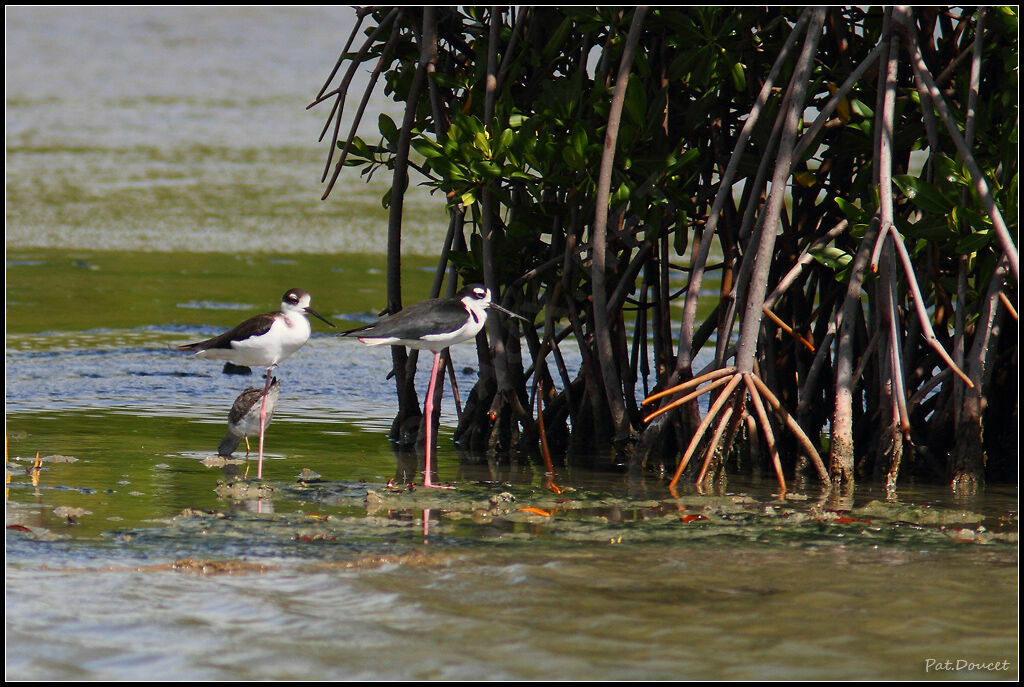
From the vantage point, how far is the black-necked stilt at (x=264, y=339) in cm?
624

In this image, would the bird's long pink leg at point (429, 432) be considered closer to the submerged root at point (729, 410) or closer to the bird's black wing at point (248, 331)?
the bird's black wing at point (248, 331)

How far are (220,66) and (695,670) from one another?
31.4 m

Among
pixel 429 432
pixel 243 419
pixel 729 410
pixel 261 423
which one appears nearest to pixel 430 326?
pixel 429 432

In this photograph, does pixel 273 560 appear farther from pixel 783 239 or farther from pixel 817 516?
pixel 783 239

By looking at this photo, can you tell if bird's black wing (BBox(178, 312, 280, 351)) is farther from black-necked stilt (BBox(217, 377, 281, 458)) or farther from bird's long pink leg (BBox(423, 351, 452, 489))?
bird's long pink leg (BBox(423, 351, 452, 489))

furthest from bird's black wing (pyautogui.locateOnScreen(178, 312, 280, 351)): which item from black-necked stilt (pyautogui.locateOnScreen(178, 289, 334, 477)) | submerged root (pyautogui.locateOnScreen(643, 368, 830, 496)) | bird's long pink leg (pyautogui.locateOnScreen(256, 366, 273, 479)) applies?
submerged root (pyautogui.locateOnScreen(643, 368, 830, 496))

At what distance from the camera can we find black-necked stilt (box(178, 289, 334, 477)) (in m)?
6.24

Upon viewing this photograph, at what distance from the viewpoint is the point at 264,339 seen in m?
6.23

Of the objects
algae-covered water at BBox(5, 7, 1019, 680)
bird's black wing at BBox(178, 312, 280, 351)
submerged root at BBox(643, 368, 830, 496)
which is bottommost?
algae-covered water at BBox(5, 7, 1019, 680)

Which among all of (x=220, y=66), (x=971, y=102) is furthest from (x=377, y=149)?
(x=220, y=66)

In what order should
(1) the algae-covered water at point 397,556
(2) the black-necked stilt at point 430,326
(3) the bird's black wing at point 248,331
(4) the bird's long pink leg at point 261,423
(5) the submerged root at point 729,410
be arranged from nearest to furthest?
(1) the algae-covered water at point 397,556
(5) the submerged root at point 729,410
(2) the black-necked stilt at point 430,326
(4) the bird's long pink leg at point 261,423
(3) the bird's black wing at point 248,331

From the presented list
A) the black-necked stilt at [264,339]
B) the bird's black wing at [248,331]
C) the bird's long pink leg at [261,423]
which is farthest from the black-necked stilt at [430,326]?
the bird's long pink leg at [261,423]

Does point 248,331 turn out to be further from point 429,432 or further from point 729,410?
point 729,410

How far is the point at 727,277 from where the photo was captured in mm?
6484
